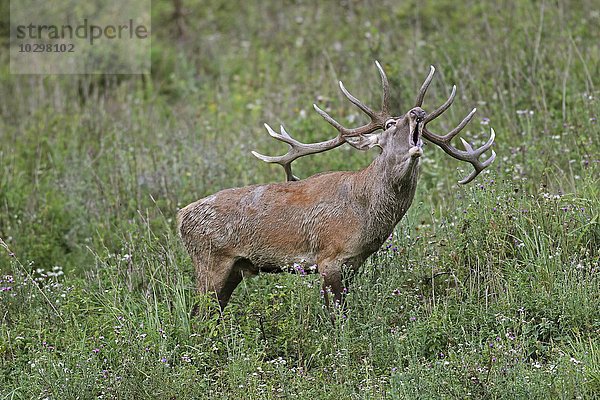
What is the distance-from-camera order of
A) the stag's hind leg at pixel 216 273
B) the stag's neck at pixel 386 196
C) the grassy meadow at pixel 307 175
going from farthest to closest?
the stag's hind leg at pixel 216 273, the stag's neck at pixel 386 196, the grassy meadow at pixel 307 175

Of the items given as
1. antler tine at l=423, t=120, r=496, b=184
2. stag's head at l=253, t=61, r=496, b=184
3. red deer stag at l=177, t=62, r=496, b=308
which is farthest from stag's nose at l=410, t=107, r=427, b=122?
antler tine at l=423, t=120, r=496, b=184

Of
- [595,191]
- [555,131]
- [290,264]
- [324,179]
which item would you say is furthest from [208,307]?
[555,131]

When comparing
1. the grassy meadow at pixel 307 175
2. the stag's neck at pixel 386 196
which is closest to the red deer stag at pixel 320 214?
the stag's neck at pixel 386 196

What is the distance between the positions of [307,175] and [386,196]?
3.20 metres

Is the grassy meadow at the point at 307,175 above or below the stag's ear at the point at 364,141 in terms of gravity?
below

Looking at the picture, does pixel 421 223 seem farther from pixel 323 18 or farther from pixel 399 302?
pixel 323 18

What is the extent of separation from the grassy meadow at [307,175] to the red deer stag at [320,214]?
282 mm

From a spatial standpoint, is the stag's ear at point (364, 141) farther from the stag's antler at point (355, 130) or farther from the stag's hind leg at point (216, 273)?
the stag's hind leg at point (216, 273)

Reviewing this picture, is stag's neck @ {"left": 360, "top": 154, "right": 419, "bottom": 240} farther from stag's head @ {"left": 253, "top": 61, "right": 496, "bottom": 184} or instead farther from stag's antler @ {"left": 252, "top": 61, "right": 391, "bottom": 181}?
stag's antler @ {"left": 252, "top": 61, "right": 391, "bottom": 181}

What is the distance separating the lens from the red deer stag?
260 inches

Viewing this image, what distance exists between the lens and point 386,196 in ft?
21.7

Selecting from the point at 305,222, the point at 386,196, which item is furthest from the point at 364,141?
the point at 305,222

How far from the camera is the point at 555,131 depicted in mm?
9531

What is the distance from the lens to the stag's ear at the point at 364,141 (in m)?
6.73
